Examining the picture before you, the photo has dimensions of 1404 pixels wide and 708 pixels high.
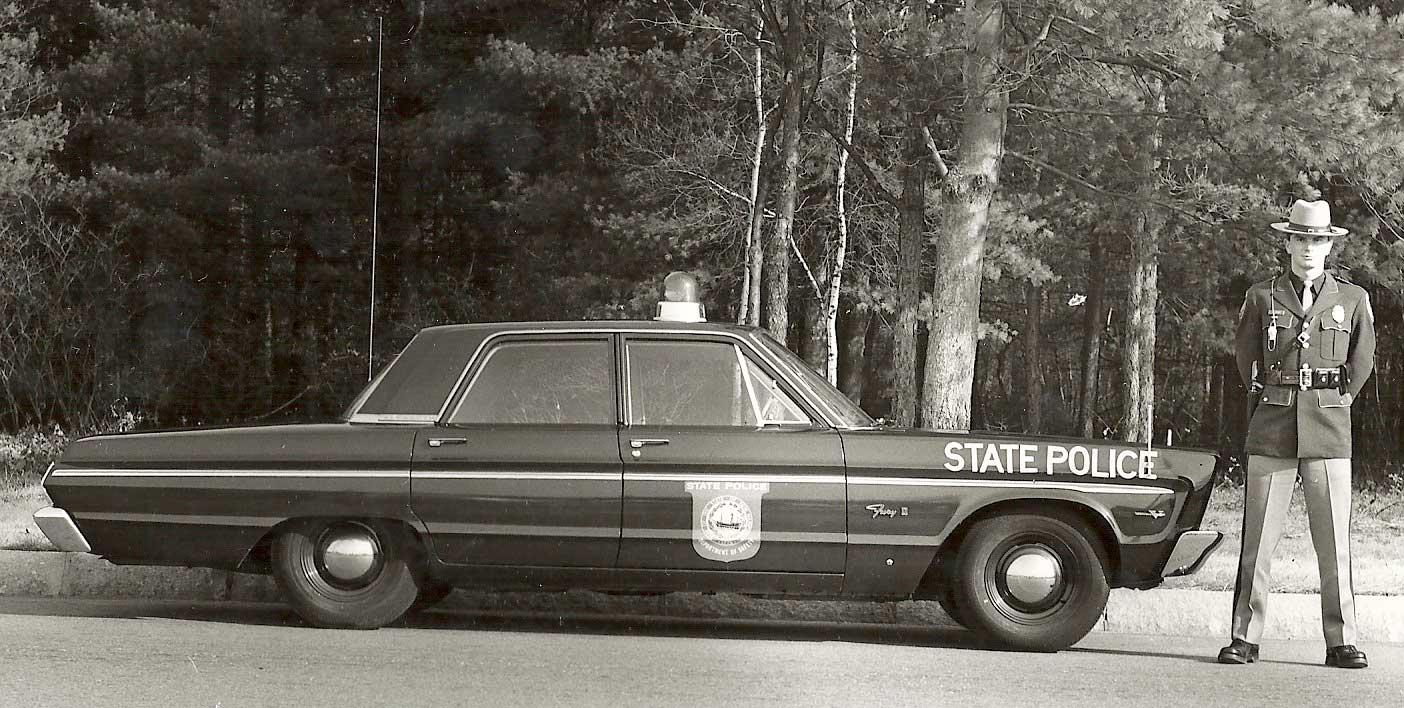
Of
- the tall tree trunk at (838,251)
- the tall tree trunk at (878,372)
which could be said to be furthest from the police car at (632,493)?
the tall tree trunk at (878,372)

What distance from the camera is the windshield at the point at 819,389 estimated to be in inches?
280

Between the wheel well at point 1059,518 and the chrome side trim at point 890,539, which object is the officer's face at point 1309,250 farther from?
the chrome side trim at point 890,539

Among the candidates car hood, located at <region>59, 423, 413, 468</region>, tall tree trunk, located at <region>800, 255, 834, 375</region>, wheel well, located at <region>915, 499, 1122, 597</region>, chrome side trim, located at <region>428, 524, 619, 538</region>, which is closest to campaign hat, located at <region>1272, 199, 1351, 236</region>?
wheel well, located at <region>915, 499, 1122, 597</region>

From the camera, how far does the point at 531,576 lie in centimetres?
709

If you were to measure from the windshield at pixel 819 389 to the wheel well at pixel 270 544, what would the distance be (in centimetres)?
177

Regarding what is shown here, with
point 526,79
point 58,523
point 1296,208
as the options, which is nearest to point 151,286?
point 526,79

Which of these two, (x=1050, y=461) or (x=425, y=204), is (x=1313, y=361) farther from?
(x=425, y=204)

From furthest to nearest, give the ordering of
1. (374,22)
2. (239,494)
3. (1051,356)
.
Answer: (1051,356), (374,22), (239,494)

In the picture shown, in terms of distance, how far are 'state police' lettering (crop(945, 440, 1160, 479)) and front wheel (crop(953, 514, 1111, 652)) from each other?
0.79 ft

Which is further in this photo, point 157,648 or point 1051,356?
point 1051,356

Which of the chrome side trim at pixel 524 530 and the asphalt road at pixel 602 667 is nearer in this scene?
the asphalt road at pixel 602 667

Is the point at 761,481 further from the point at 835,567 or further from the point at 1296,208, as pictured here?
the point at 1296,208

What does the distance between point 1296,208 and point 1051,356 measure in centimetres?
4791

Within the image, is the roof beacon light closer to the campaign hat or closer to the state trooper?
the state trooper
